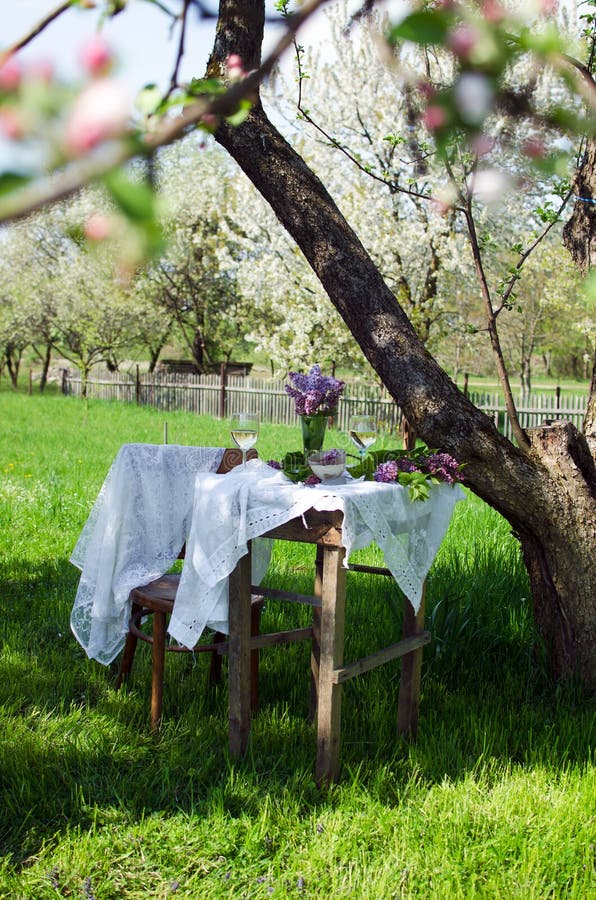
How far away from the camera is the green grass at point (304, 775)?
8.29 ft

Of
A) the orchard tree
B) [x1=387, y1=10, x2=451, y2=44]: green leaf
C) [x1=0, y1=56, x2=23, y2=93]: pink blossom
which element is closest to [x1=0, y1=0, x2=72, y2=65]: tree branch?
[x1=0, y1=56, x2=23, y2=93]: pink blossom

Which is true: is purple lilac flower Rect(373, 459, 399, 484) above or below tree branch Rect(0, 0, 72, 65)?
below

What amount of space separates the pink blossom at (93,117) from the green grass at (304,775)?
2.44m

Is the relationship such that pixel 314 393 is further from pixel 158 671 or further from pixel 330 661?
pixel 158 671

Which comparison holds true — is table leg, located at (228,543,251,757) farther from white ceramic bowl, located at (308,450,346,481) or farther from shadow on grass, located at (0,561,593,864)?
white ceramic bowl, located at (308,450,346,481)

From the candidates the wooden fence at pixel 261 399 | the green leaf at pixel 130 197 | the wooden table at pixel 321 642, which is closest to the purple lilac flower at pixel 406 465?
the wooden table at pixel 321 642

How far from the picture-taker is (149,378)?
75.6ft

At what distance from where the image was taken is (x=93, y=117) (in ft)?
1.35

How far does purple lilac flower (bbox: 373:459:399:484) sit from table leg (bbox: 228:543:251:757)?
0.56 metres

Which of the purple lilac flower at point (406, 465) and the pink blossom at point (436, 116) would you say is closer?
the pink blossom at point (436, 116)

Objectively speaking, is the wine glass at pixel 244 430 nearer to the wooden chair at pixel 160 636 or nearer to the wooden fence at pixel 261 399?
the wooden chair at pixel 160 636

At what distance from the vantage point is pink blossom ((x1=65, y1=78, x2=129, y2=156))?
0.41 metres

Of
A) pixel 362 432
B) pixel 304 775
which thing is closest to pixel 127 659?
pixel 304 775

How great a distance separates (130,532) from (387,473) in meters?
1.21
